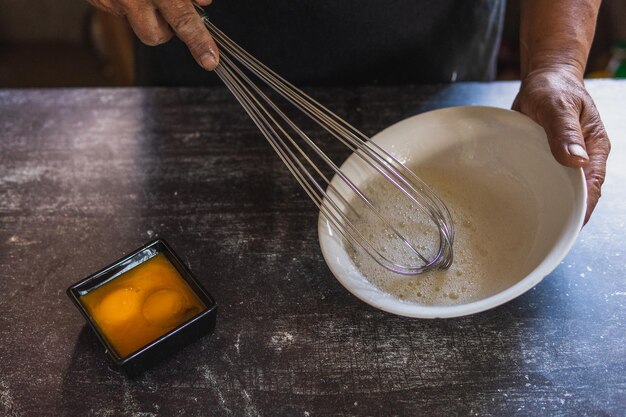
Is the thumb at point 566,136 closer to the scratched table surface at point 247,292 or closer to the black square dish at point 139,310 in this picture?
the scratched table surface at point 247,292

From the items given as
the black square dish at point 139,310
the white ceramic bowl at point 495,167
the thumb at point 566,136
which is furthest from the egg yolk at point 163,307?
the thumb at point 566,136

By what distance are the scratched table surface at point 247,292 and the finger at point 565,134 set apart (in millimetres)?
167

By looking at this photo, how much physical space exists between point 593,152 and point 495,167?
0.11 m

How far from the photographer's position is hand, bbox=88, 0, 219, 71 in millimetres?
777

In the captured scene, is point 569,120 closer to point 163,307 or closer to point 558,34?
point 558,34

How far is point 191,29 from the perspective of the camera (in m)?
0.78

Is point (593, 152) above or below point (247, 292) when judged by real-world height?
above

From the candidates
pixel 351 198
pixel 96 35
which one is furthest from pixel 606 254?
pixel 96 35

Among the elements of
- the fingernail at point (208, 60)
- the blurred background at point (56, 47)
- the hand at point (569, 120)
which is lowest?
the blurred background at point (56, 47)

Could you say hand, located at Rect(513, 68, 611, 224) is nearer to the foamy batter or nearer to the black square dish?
the foamy batter

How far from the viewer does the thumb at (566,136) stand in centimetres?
71

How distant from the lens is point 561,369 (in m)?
0.73

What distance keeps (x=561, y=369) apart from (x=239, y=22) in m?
0.66

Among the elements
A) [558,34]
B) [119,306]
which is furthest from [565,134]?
[119,306]
